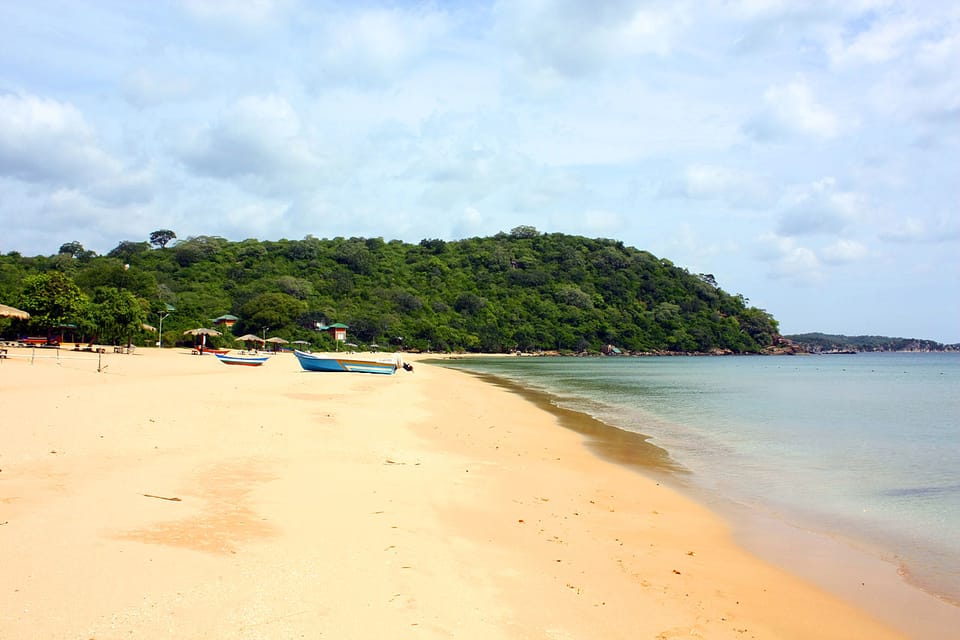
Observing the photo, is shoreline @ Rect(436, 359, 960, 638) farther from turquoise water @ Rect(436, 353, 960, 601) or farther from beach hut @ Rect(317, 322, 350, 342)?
beach hut @ Rect(317, 322, 350, 342)

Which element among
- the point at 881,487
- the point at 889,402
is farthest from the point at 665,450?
the point at 889,402

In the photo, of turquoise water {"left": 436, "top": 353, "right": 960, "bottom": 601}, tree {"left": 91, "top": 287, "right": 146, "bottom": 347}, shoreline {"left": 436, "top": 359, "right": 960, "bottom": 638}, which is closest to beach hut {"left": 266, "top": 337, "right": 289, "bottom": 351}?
tree {"left": 91, "top": 287, "right": 146, "bottom": 347}

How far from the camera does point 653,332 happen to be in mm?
110125

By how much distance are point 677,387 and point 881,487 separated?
24707mm

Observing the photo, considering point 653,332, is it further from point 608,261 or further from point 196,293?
point 196,293

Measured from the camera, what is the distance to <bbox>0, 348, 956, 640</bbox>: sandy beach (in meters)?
4.12

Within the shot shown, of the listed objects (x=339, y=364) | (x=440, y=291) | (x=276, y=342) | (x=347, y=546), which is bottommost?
(x=347, y=546)

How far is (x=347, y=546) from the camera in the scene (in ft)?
18.4

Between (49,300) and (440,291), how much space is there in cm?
7083

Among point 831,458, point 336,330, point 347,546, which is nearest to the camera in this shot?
point 347,546

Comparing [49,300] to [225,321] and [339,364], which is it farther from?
[225,321]

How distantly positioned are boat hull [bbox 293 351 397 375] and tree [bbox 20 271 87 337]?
58.5ft

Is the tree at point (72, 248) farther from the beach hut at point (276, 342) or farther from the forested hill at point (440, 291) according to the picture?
the beach hut at point (276, 342)

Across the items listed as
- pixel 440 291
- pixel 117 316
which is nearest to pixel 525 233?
pixel 440 291
